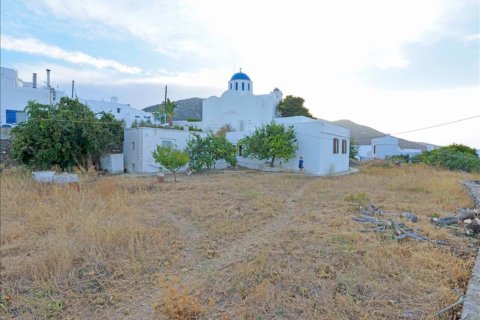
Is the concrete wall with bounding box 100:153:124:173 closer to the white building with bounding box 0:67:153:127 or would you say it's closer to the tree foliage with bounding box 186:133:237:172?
the tree foliage with bounding box 186:133:237:172

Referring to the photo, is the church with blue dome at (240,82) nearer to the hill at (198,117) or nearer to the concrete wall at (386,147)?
the hill at (198,117)

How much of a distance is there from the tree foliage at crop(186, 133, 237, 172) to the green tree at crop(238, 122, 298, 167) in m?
1.28

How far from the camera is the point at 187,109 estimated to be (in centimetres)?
5969

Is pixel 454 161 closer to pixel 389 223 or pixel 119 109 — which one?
pixel 389 223

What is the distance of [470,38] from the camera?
34.3 ft

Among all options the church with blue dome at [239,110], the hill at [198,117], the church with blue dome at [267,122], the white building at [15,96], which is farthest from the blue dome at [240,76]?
the hill at [198,117]

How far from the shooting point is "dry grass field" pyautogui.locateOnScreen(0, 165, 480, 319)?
305 cm

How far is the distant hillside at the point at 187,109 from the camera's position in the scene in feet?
175

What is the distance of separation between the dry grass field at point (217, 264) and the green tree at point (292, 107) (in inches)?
1018

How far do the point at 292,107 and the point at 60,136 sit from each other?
24.6 m

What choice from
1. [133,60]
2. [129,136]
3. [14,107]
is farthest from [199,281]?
[14,107]

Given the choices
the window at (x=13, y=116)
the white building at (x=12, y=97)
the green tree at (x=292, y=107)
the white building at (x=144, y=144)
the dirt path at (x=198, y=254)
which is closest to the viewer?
the dirt path at (x=198, y=254)

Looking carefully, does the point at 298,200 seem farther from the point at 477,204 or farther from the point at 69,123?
the point at 69,123

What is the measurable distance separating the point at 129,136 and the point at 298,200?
13011 millimetres
